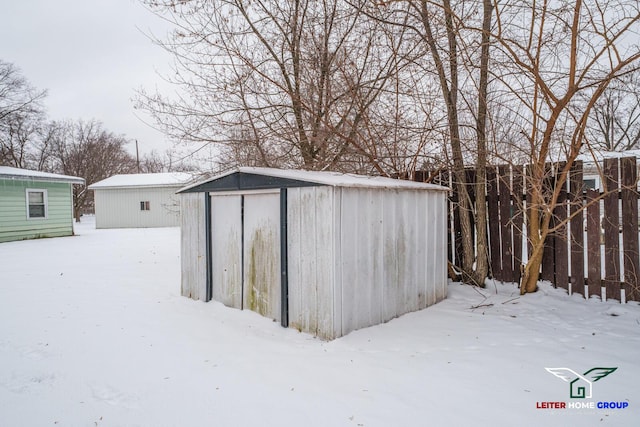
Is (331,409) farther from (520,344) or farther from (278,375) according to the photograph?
(520,344)

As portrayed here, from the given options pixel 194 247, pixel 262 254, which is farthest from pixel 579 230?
pixel 194 247

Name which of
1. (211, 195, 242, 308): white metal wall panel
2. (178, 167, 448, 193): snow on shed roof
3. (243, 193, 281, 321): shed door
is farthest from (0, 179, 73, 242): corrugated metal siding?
(243, 193, 281, 321): shed door

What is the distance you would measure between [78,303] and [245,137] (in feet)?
11.2

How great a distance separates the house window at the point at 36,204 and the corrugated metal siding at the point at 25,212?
0.45 feet

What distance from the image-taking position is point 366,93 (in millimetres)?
5879

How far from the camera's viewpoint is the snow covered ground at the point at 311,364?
2387 millimetres

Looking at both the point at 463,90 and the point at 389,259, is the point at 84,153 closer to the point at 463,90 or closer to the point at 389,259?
the point at 463,90

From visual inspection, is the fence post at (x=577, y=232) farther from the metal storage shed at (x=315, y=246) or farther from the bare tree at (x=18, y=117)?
the bare tree at (x=18, y=117)

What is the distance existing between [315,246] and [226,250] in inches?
61.8

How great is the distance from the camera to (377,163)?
574 cm

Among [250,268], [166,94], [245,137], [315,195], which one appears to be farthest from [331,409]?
[166,94]

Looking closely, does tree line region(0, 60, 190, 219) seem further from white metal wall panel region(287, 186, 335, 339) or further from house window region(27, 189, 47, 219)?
white metal wall panel region(287, 186, 335, 339)

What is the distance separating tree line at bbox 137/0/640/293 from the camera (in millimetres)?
4781

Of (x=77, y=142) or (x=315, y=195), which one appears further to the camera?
(x=77, y=142)
